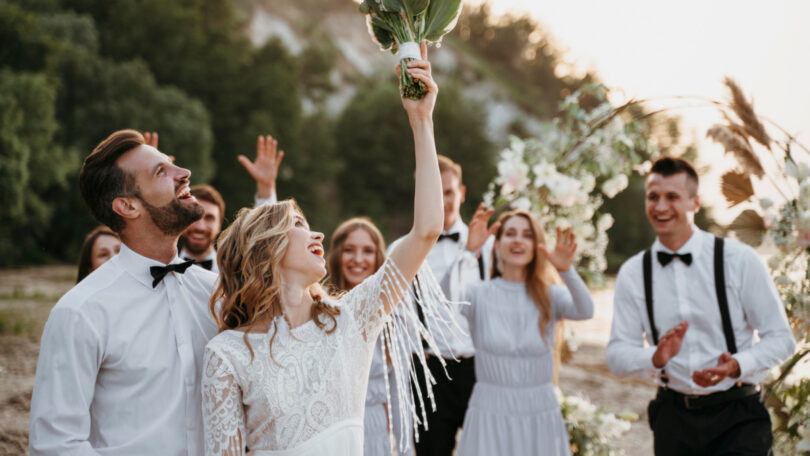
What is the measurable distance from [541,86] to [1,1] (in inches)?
1696

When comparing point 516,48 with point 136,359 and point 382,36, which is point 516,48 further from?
point 136,359

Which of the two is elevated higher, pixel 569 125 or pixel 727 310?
pixel 569 125

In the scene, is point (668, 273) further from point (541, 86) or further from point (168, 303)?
point (541, 86)

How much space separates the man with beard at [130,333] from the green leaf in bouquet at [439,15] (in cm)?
108

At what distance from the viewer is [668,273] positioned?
406 cm

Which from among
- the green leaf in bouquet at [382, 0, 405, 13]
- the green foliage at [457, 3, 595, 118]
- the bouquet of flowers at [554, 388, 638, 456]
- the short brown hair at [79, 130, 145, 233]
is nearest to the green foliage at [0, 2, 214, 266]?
the bouquet of flowers at [554, 388, 638, 456]

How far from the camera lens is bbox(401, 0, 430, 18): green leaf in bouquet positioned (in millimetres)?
2383

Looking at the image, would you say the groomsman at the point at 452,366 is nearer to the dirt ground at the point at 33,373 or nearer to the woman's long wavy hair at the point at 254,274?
the dirt ground at the point at 33,373

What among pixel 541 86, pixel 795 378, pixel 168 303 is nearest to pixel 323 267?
pixel 168 303

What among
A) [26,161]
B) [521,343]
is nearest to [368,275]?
[521,343]

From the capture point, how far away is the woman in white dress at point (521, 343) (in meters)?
4.48

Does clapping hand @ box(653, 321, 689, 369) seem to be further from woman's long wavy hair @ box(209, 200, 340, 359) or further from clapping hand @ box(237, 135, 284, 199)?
clapping hand @ box(237, 135, 284, 199)

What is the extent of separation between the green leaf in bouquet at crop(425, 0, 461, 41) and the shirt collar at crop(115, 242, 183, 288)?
1324 mm

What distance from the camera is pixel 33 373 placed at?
8.01m
